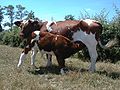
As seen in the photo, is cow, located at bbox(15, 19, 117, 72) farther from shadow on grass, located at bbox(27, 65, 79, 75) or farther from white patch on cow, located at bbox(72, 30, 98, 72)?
shadow on grass, located at bbox(27, 65, 79, 75)

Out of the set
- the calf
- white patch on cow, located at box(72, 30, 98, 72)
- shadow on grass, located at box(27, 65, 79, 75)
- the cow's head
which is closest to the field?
shadow on grass, located at box(27, 65, 79, 75)

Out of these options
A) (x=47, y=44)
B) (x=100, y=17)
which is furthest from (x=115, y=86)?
(x=100, y=17)

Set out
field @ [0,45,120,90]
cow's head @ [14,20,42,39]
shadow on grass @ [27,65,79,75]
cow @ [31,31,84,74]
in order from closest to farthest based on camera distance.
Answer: field @ [0,45,120,90]
cow @ [31,31,84,74]
shadow on grass @ [27,65,79,75]
cow's head @ [14,20,42,39]

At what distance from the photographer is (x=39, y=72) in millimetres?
11945

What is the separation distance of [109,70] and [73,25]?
2.33 metres

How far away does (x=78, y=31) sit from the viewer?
1227 centimetres

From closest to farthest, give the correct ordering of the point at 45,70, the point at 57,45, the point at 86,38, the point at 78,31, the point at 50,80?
the point at 50,80, the point at 57,45, the point at 86,38, the point at 78,31, the point at 45,70

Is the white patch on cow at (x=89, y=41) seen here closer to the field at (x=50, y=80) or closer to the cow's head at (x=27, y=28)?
the field at (x=50, y=80)

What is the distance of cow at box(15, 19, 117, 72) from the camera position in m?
12.1

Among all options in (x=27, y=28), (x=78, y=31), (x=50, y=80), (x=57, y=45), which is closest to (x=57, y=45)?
(x=57, y=45)

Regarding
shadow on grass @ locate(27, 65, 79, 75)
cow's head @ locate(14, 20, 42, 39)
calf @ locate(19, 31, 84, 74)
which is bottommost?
shadow on grass @ locate(27, 65, 79, 75)

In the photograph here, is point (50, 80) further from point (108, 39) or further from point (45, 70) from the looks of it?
point (108, 39)

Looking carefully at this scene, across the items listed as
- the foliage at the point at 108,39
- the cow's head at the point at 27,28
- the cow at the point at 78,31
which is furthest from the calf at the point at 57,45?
the foliage at the point at 108,39

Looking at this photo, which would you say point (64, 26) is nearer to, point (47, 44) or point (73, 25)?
point (73, 25)
